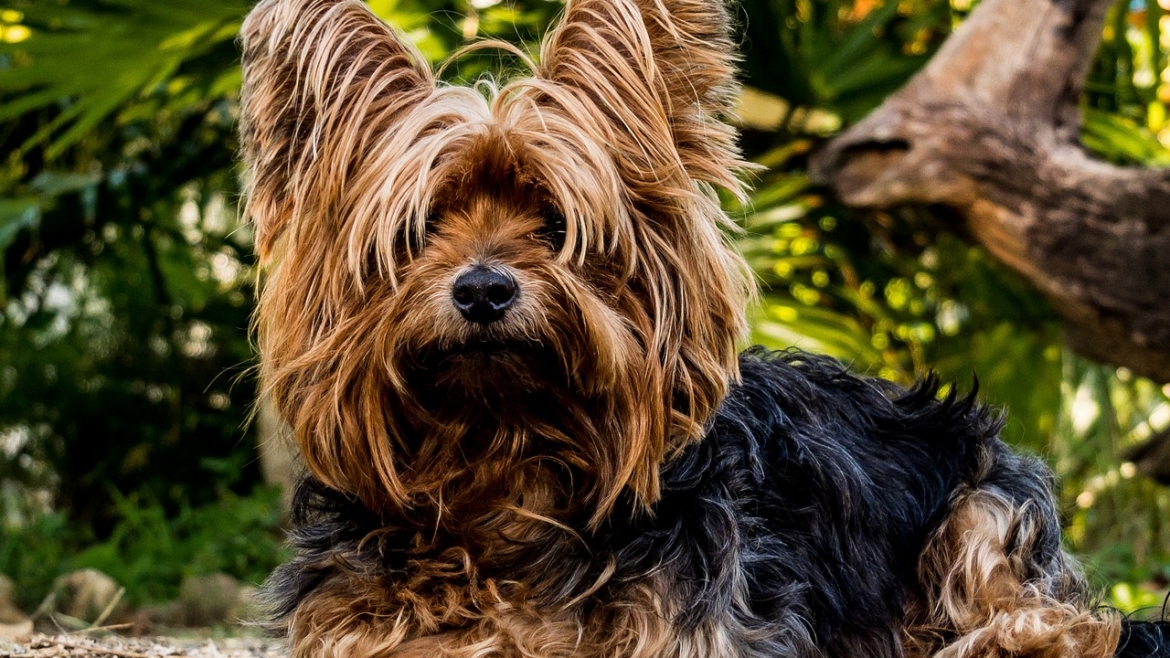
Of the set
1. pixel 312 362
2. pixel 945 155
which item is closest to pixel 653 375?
pixel 312 362

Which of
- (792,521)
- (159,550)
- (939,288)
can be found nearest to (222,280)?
(159,550)

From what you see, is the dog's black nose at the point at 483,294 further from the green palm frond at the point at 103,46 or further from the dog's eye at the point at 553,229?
the green palm frond at the point at 103,46

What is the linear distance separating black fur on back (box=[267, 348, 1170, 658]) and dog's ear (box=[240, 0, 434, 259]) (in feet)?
2.51

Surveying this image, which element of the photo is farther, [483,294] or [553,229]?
[553,229]

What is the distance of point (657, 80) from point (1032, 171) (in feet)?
9.21

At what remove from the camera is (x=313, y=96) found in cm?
322

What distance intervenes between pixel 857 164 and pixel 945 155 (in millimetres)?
494

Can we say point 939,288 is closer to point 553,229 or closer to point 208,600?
point 208,600

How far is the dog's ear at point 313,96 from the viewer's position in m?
3.18

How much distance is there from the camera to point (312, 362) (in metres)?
3.09

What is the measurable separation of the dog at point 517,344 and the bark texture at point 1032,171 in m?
2.19

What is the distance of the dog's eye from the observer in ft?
10.1

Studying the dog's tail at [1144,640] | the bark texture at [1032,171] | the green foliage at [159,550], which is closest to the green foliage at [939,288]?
the bark texture at [1032,171]

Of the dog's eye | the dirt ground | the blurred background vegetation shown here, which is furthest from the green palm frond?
the dog's eye
